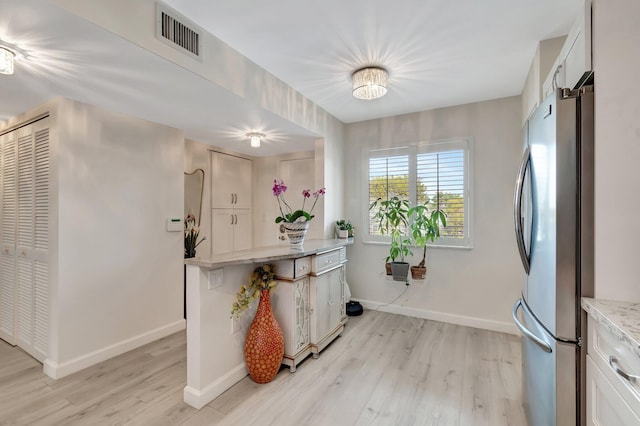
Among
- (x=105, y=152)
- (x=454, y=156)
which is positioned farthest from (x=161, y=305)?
(x=454, y=156)

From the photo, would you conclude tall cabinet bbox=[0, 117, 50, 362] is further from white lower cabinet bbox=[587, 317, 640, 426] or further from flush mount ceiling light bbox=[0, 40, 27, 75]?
white lower cabinet bbox=[587, 317, 640, 426]

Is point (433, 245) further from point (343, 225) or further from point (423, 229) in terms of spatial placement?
point (343, 225)

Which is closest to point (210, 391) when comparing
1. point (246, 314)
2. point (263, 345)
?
point (263, 345)

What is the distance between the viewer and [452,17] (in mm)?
1739

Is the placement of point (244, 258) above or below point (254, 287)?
above

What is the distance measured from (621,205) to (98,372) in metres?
3.44

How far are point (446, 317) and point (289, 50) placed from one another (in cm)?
319

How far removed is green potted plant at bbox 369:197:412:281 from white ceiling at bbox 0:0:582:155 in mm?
1271

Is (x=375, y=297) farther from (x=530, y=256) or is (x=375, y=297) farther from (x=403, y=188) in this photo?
(x=530, y=256)

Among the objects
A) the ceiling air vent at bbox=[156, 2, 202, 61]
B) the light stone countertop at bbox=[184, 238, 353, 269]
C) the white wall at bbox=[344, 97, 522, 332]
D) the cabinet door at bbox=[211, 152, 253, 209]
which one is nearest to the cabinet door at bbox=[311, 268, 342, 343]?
the light stone countertop at bbox=[184, 238, 353, 269]

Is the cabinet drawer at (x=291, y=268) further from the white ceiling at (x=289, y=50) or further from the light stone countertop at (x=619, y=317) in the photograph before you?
the light stone countertop at (x=619, y=317)

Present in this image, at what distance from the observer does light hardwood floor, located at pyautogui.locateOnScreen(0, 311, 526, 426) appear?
5.67 ft

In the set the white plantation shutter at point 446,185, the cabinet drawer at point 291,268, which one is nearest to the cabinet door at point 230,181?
the cabinet drawer at point 291,268

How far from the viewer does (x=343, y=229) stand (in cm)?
343
